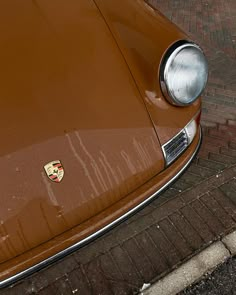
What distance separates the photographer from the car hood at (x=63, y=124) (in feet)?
4.80

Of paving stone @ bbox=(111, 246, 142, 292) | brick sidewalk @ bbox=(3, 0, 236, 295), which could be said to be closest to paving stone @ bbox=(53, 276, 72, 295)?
brick sidewalk @ bbox=(3, 0, 236, 295)

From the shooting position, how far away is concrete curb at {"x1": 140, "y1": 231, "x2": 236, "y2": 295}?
6.81 ft

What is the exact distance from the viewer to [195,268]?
2156 millimetres

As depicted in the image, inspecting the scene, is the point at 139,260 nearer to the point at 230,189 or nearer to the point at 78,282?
the point at 78,282

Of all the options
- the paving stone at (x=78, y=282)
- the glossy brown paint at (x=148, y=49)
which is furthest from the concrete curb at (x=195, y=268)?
the glossy brown paint at (x=148, y=49)

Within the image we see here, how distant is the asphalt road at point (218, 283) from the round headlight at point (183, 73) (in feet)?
3.55

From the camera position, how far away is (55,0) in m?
1.73

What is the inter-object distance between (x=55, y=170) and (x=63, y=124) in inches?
8.1

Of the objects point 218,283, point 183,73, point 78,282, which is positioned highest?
point 183,73

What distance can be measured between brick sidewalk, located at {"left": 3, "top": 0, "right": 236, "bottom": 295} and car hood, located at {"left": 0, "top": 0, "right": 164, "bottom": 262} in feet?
2.08

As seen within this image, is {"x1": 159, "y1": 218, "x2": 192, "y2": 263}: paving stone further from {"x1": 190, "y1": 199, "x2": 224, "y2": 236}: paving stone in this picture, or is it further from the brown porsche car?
the brown porsche car

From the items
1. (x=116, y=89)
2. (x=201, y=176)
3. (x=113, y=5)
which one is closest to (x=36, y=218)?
(x=116, y=89)

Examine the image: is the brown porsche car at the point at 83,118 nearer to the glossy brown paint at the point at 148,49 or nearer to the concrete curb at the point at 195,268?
the glossy brown paint at the point at 148,49

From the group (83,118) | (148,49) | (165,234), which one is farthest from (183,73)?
(165,234)
